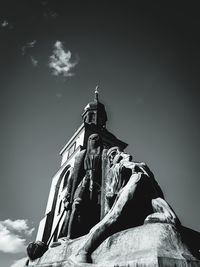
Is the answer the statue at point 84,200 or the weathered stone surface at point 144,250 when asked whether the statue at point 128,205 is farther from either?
the statue at point 84,200

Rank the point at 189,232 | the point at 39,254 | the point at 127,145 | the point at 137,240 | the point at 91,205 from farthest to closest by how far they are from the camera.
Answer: the point at 127,145 < the point at 91,205 < the point at 39,254 < the point at 189,232 < the point at 137,240

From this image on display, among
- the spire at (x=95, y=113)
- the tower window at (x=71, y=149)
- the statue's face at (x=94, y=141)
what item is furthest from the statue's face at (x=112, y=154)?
the spire at (x=95, y=113)

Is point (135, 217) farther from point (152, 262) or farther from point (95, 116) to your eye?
point (95, 116)

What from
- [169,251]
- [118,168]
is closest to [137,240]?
[169,251]

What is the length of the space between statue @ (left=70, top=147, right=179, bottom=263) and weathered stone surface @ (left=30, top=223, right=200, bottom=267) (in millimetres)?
153

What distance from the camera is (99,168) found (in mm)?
5203

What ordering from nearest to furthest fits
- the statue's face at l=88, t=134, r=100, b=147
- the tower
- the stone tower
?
the stone tower < the statue's face at l=88, t=134, r=100, b=147 < the tower

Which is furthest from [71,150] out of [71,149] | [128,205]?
[128,205]

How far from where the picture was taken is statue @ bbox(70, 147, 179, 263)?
3.29m

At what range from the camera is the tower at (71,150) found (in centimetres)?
2772

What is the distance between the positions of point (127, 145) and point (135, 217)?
3040 centimetres

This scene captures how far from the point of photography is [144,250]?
2.69 metres

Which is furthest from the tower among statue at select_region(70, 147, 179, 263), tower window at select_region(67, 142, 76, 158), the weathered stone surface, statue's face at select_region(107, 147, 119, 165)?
the weathered stone surface

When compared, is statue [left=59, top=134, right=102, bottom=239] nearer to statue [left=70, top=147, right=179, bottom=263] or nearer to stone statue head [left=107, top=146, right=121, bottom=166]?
stone statue head [left=107, top=146, right=121, bottom=166]
